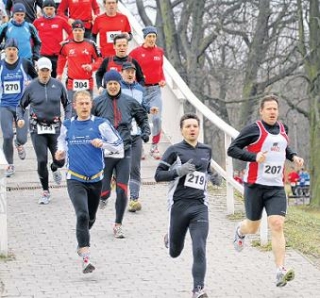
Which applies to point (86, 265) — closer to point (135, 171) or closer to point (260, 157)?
point (260, 157)

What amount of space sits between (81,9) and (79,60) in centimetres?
268

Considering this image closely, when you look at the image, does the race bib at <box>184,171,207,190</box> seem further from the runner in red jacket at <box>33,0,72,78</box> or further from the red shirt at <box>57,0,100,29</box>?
the red shirt at <box>57,0,100,29</box>

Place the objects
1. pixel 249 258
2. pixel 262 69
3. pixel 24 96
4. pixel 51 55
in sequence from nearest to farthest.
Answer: pixel 249 258 → pixel 24 96 → pixel 51 55 → pixel 262 69

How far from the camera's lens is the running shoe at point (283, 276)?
9.27 meters

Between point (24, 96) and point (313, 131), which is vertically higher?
point (24, 96)

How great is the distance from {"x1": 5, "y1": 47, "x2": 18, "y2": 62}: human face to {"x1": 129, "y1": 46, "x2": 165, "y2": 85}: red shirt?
169 cm

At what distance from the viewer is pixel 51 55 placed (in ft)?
53.1

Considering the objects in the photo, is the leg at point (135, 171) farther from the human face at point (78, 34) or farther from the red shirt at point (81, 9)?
the red shirt at point (81, 9)

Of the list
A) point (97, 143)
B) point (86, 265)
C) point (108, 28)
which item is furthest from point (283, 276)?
point (108, 28)

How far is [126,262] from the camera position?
10.6 meters

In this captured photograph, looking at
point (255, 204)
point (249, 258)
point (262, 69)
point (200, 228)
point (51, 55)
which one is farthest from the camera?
point (262, 69)

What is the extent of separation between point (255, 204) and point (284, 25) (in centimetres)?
2075

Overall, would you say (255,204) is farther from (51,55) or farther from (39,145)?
(51,55)

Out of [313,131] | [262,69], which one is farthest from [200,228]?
[262,69]
